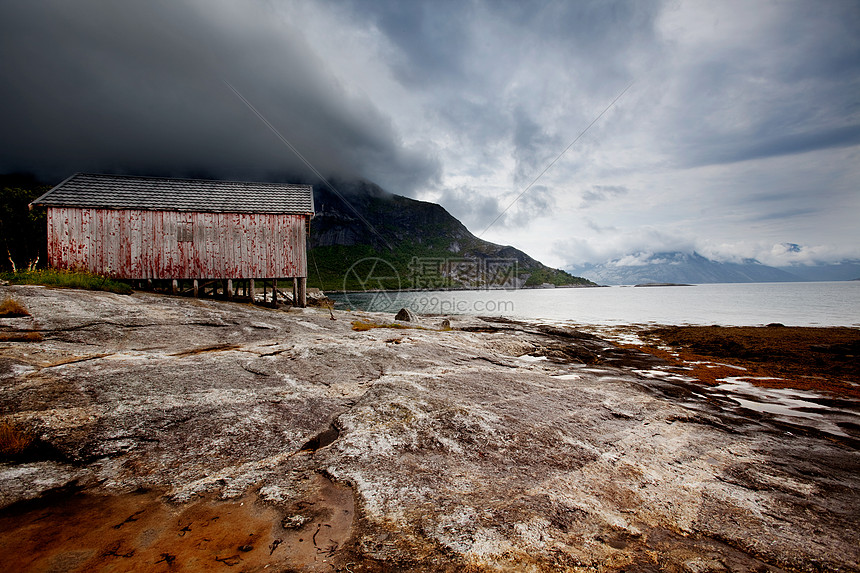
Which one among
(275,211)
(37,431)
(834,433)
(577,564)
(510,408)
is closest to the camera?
(577,564)

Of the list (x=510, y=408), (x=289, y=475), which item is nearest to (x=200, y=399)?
(x=289, y=475)

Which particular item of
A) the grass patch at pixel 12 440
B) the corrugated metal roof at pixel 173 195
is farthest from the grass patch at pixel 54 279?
the grass patch at pixel 12 440

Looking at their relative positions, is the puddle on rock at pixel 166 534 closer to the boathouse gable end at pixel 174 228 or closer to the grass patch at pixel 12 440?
the grass patch at pixel 12 440

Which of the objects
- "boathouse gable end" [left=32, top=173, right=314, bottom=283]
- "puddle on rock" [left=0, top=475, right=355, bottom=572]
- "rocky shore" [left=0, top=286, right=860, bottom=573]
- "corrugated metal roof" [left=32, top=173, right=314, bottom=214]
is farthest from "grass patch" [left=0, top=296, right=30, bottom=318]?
"corrugated metal roof" [left=32, top=173, right=314, bottom=214]

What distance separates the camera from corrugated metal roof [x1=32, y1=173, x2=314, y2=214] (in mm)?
22297

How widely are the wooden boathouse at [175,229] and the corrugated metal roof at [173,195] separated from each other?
0.17 feet

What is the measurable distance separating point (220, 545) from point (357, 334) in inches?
458

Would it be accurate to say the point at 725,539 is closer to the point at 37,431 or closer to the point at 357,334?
the point at 37,431

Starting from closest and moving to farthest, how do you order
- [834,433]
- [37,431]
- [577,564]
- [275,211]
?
[577,564] < [37,431] < [834,433] < [275,211]

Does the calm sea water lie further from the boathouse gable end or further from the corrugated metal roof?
the corrugated metal roof

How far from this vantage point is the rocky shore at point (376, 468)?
3.70m

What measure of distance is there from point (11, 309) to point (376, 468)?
13224mm

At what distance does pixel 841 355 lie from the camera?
1942cm

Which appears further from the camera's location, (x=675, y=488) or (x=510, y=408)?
(x=510, y=408)
